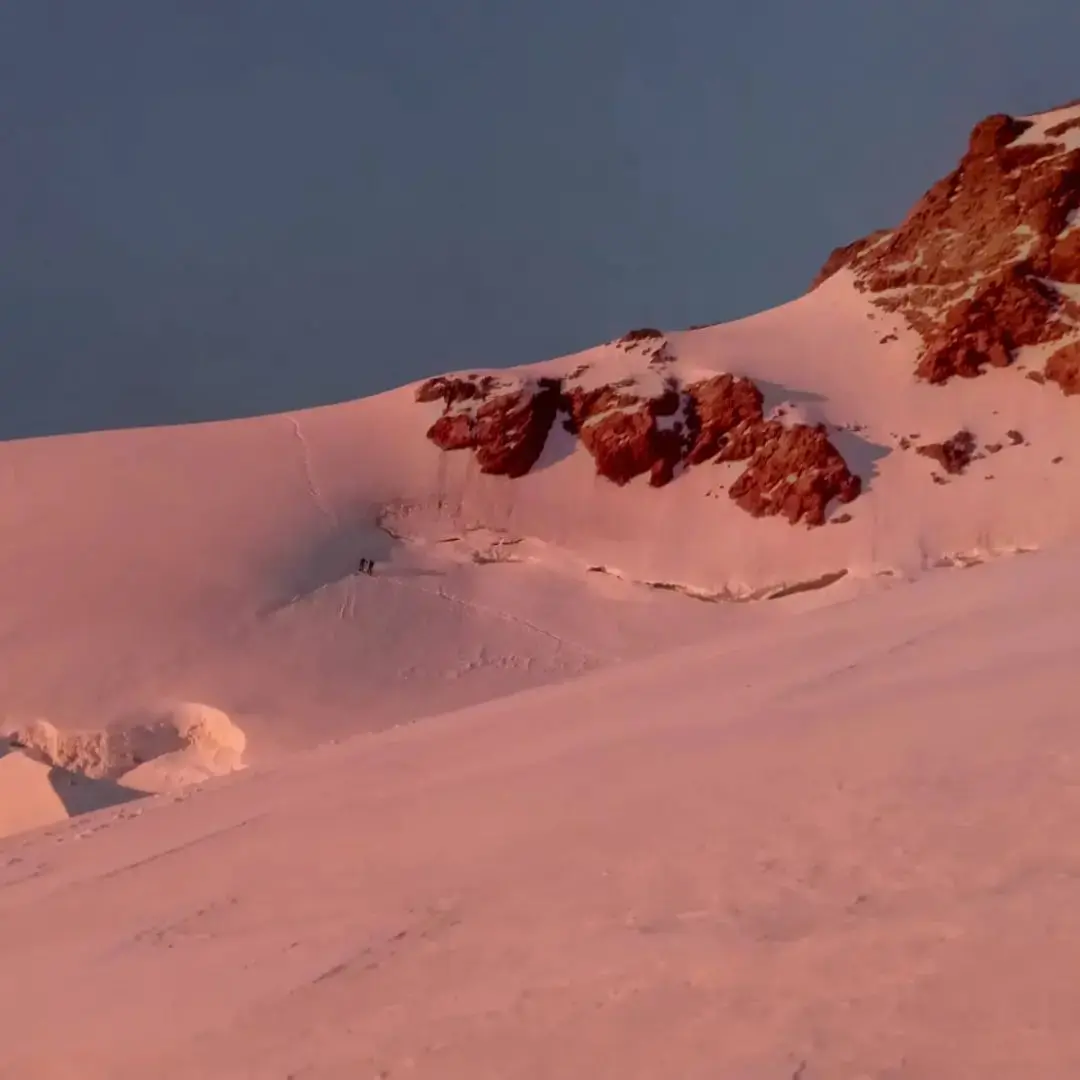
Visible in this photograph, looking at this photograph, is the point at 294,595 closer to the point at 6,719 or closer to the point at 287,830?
the point at 6,719

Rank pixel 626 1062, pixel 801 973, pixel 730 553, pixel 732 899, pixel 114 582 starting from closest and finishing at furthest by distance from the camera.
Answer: pixel 626 1062
pixel 801 973
pixel 732 899
pixel 114 582
pixel 730 553

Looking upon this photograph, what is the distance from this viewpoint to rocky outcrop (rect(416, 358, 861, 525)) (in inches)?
1030

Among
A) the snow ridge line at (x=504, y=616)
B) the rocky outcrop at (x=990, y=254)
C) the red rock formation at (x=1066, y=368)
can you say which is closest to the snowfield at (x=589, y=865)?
the snow ridge line at (x=504, y=616)

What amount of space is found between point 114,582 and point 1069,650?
1980cm

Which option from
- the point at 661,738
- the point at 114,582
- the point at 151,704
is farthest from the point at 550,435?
the point at 661,738

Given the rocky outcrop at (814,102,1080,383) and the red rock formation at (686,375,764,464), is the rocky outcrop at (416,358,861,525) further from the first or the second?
the rocky outcrop at (814,102,1080,383)

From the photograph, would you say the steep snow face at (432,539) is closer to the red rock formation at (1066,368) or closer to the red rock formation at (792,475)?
the red rock formation at (792,475)

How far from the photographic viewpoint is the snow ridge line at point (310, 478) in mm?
26234

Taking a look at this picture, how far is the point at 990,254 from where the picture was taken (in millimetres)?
31797

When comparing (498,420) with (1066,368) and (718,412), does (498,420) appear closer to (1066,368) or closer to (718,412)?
(718,412)

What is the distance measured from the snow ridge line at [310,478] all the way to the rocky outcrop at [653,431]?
10.8 feet

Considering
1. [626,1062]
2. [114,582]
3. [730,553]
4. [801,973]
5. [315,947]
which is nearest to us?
[626,1062]

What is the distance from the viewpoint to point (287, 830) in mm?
6973

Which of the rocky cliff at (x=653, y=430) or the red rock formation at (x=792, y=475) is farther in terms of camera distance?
the rocky cliff at (x=653, y=430)
